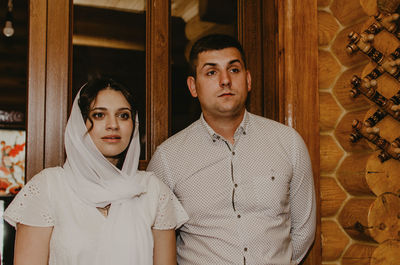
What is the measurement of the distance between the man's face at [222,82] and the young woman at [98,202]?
0.41m

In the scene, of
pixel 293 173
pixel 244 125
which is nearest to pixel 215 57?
pixel 244 125

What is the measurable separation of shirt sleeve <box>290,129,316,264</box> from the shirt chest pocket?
80 millimetres

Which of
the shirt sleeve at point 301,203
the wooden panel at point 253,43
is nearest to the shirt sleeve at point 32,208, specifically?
the shirt sleeve at point 301,203

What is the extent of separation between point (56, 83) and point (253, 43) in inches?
45.3

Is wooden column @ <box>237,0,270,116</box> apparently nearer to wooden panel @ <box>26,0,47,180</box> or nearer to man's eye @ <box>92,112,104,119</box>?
man's eye @ <box>92,112,104,119</box>

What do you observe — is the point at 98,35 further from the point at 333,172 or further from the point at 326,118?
the point at 333,172

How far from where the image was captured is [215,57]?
2113 mm

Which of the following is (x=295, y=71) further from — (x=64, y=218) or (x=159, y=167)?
(x=64, y=218)

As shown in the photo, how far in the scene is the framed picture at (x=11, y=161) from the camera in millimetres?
5516

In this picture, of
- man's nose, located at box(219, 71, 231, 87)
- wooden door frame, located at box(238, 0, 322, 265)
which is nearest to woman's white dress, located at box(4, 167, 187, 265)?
man's nose, located at box(219, 71, 231, 87)

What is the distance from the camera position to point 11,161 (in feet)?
19.0

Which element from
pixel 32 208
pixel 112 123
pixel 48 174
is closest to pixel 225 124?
pixel 112 123

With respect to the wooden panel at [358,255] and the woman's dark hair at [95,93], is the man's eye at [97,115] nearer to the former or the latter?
the woman's dark hair at [95,93]

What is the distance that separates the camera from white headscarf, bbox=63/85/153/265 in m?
1.73
